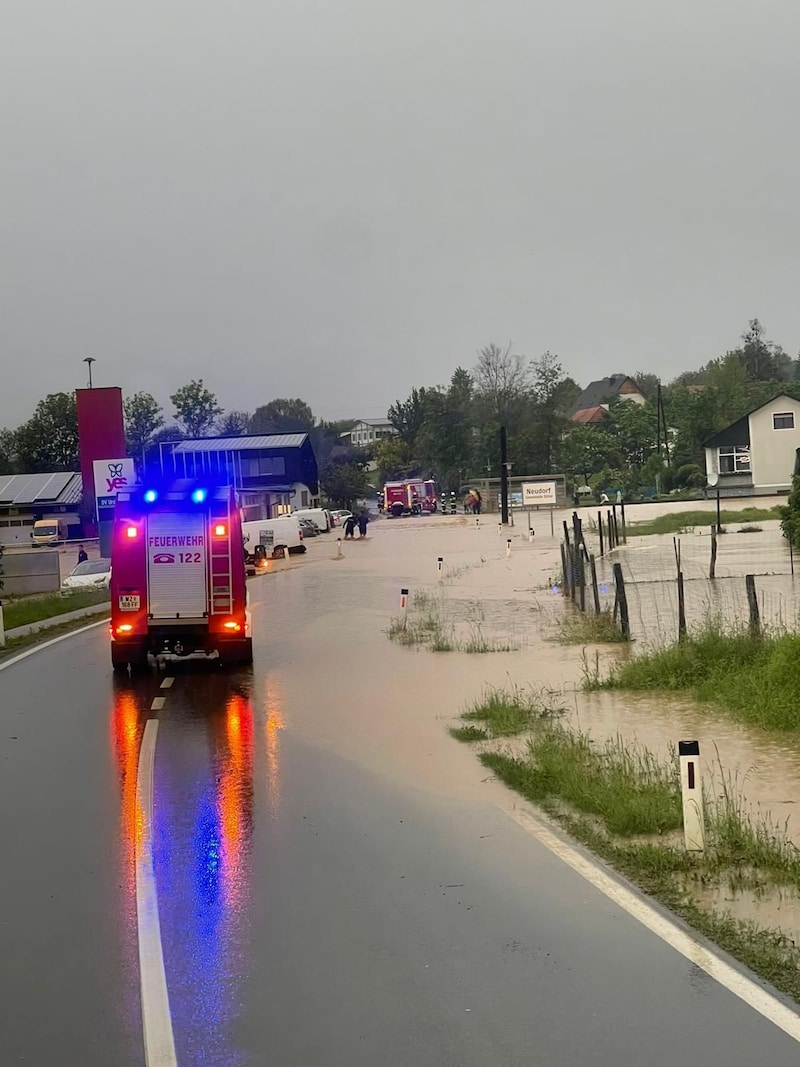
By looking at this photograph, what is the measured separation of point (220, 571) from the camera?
667 inches

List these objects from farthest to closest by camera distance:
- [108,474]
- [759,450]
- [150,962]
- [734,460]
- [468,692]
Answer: [734,460] → [759,450] → [108,474] → [468,692] → [150,962]

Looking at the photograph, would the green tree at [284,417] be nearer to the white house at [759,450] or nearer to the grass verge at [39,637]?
the white house at [759,450]

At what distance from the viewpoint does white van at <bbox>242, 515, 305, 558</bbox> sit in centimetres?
5062

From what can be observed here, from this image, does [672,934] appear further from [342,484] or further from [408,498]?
[342,484]

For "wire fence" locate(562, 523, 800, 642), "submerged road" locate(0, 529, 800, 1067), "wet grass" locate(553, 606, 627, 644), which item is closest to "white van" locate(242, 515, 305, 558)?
"wire fence" locate(562, 523, 800, 642)

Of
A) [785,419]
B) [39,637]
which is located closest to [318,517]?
[785,419]

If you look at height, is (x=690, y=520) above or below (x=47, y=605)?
above

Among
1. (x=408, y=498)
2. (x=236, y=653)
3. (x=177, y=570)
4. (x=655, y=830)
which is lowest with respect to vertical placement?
(x=655, y=830)

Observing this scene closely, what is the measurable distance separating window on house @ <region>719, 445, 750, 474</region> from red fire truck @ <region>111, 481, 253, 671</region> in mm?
71252

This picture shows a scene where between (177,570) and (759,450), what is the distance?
69.2 meters

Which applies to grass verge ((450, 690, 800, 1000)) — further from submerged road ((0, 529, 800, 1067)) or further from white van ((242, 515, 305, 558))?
white van ((242, 515, 305, 558))

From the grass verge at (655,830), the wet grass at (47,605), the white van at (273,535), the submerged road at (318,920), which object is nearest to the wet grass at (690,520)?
the white van at (273,535)

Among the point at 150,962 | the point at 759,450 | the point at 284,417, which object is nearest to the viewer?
the point at 150,962

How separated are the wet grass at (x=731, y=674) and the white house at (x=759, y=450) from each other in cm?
6543
